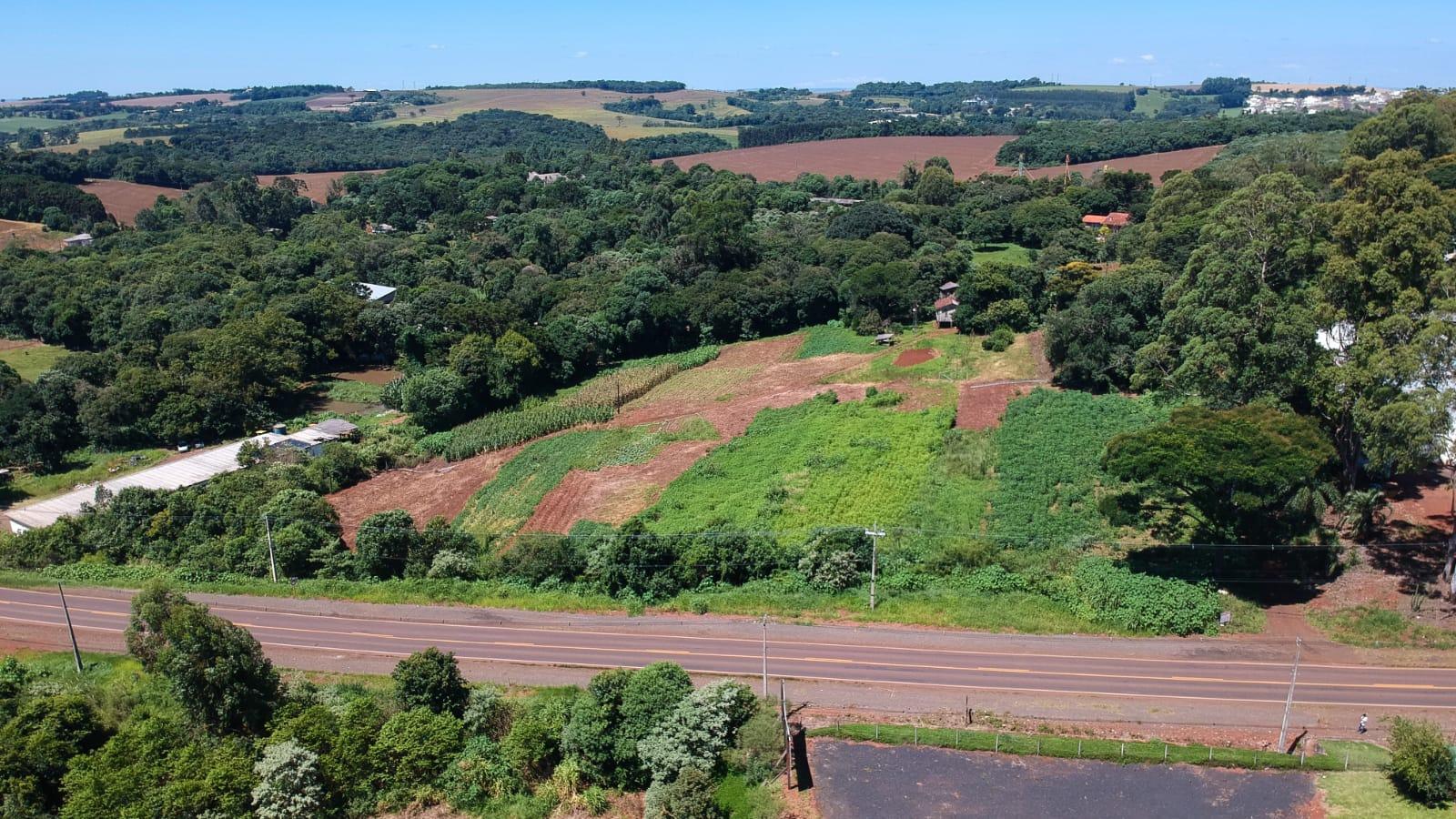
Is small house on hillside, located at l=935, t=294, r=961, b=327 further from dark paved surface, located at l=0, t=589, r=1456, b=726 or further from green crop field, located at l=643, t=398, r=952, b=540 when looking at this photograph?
dark paved surface, located at l=0, t=589, r=1456, b=726

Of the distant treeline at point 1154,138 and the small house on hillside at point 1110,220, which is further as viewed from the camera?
the distant treeline at point 1154,138

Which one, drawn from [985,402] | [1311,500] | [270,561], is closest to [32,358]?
[270,561]

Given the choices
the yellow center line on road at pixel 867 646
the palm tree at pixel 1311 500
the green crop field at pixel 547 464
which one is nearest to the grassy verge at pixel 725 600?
the yellow center line on road at pixel 867 646

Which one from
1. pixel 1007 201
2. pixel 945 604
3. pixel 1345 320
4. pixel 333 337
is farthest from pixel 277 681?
pixel 1007 201

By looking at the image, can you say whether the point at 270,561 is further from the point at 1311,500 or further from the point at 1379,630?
the point at 1379,630

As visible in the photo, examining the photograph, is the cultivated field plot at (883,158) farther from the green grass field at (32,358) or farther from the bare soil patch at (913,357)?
the green grass field at (32,358)

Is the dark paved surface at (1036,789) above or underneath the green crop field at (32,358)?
underneath

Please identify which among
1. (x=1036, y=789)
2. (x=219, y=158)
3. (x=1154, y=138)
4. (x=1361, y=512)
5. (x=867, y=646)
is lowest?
(x=1036, y=789)
